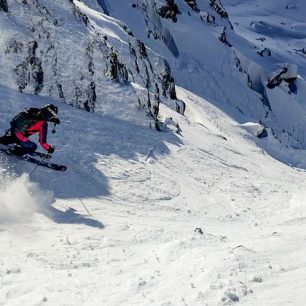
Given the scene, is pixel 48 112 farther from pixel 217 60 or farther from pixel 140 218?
pixel 217 60

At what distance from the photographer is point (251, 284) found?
7602 millimetres

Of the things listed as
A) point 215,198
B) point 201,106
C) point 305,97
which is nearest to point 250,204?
point 215,198

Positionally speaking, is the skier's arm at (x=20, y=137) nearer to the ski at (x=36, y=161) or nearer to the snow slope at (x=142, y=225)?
the ski at (x=36, y=161)

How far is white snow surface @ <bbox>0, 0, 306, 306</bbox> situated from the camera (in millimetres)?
7598

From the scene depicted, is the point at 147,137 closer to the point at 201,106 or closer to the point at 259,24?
the point at 201,106

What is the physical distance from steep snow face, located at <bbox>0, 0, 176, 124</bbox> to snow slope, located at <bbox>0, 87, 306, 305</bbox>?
1.14 m

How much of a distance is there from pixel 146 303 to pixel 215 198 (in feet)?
34.5

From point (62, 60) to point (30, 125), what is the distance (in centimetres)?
995

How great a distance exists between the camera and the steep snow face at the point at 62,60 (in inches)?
842

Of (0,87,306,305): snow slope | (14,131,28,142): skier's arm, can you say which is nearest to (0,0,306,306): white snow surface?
(0,87,306,305): snow slope

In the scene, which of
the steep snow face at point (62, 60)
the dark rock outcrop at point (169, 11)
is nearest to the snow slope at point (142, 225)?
the steep snow face at point (62, 60)

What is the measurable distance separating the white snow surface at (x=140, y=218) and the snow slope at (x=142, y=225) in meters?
0.04

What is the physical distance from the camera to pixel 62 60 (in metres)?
22.9

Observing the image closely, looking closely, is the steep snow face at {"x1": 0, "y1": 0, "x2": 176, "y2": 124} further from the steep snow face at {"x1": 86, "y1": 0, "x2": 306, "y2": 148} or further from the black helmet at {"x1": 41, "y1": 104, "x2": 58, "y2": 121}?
the steep snow face at {"x1": 86, "y1": 0, "x2": 306, "y2": 148}
